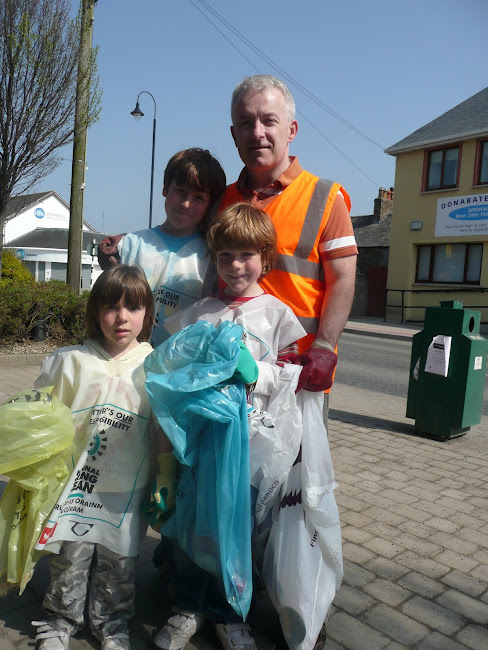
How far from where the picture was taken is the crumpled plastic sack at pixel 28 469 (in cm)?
215

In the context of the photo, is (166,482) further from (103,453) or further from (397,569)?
(397,569)

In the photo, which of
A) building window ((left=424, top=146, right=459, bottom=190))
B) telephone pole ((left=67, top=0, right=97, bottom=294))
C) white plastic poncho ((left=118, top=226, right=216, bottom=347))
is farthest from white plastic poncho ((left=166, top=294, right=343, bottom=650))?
building window ((left=424, top=146, right=459, bottom=190))

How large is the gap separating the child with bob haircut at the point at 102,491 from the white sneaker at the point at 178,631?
143 mm

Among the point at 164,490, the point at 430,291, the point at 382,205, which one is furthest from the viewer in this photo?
the point at 382,205

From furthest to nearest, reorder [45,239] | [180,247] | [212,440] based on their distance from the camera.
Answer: [45,239] → [180,247] → [212,440]

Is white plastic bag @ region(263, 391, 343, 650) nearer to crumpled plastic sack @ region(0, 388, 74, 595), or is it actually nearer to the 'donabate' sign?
crumpled plastic sack @ region(0, 388, 74, 595)

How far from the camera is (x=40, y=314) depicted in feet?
28.8

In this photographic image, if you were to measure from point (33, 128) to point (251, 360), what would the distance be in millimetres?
8165

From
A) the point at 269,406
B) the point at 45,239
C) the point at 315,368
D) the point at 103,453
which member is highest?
the point at 45,239

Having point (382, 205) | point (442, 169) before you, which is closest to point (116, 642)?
point (442, 169)

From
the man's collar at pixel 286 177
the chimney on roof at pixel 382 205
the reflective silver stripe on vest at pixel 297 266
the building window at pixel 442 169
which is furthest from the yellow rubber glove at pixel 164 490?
the chimney on roof at pixel 382 205

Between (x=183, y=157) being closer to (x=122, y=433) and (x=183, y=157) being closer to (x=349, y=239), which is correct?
(x=349, y=239)

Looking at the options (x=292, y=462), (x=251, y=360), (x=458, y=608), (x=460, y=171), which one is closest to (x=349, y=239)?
(x=251, y=360)

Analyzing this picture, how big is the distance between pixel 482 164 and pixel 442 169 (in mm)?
1610
